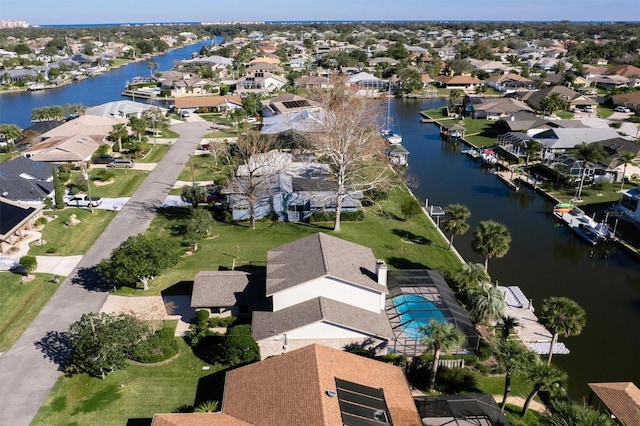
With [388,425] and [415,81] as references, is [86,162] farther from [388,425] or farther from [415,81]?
[415,81]

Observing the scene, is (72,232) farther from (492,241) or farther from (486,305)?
(492,241)

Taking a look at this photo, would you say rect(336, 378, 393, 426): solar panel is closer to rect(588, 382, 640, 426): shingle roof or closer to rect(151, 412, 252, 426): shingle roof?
rect(151, 412, 252, 426): shingle roof

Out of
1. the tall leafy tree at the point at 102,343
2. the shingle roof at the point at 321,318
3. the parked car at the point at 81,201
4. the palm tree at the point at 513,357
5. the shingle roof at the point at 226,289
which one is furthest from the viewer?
the parked car at the point at 81,201

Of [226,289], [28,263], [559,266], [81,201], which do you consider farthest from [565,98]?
[28,263]

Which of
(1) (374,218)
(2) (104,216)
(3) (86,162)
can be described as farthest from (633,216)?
(3) (86,162)

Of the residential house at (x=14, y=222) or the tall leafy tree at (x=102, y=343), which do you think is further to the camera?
the residential house at (x=14, y=222)

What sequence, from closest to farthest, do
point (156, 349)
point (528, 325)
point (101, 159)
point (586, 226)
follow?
point (156, 349) < point (528, 325) < point (586, 226) < point (101, 159)

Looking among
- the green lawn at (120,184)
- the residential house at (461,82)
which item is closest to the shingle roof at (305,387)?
the green lawn at (120,184)

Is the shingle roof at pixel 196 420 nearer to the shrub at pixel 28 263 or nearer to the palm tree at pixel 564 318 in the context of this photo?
the palm tree at pixel 564 318
